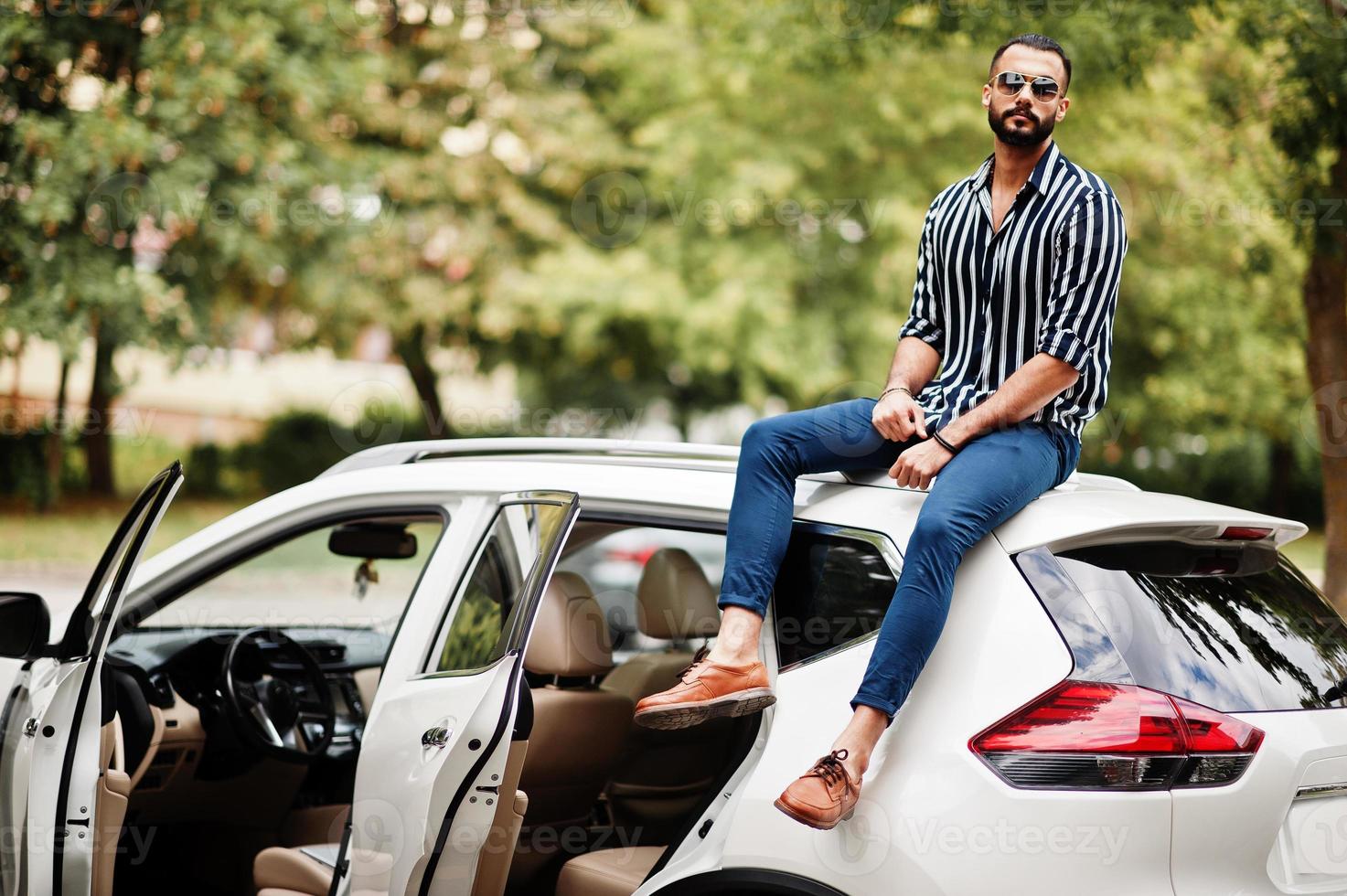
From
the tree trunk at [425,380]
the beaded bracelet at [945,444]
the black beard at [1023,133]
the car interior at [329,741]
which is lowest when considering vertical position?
the tree trunk at [425,380]

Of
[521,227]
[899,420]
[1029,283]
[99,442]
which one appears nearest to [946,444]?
[899,420]

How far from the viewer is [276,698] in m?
4.21

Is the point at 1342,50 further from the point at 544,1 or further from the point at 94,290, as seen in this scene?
the point at 544,1

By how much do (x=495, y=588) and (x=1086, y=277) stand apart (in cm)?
195

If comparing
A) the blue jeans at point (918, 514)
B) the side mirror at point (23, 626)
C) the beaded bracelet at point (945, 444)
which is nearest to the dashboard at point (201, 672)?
the side mirror at point (23, 626)

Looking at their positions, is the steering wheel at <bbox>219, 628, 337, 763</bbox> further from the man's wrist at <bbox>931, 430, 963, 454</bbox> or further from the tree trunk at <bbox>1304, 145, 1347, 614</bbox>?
the tree trunk at <bbox>1304, 145, 1347, 614</bbox>

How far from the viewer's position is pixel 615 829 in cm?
406

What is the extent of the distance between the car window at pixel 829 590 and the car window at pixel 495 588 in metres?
0.55

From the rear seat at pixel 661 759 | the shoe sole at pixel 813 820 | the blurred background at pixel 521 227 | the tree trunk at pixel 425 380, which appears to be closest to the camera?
the shoe sole at pixel 813 820

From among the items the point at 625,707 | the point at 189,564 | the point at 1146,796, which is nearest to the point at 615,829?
the point at 625,707

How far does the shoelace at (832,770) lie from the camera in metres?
2.48

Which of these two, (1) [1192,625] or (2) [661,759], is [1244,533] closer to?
(1) [1192,625]

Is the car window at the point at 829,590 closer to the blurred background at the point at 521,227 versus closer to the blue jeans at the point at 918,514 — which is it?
the blue jeans at the point at 918,514

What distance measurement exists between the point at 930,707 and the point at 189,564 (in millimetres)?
2087
